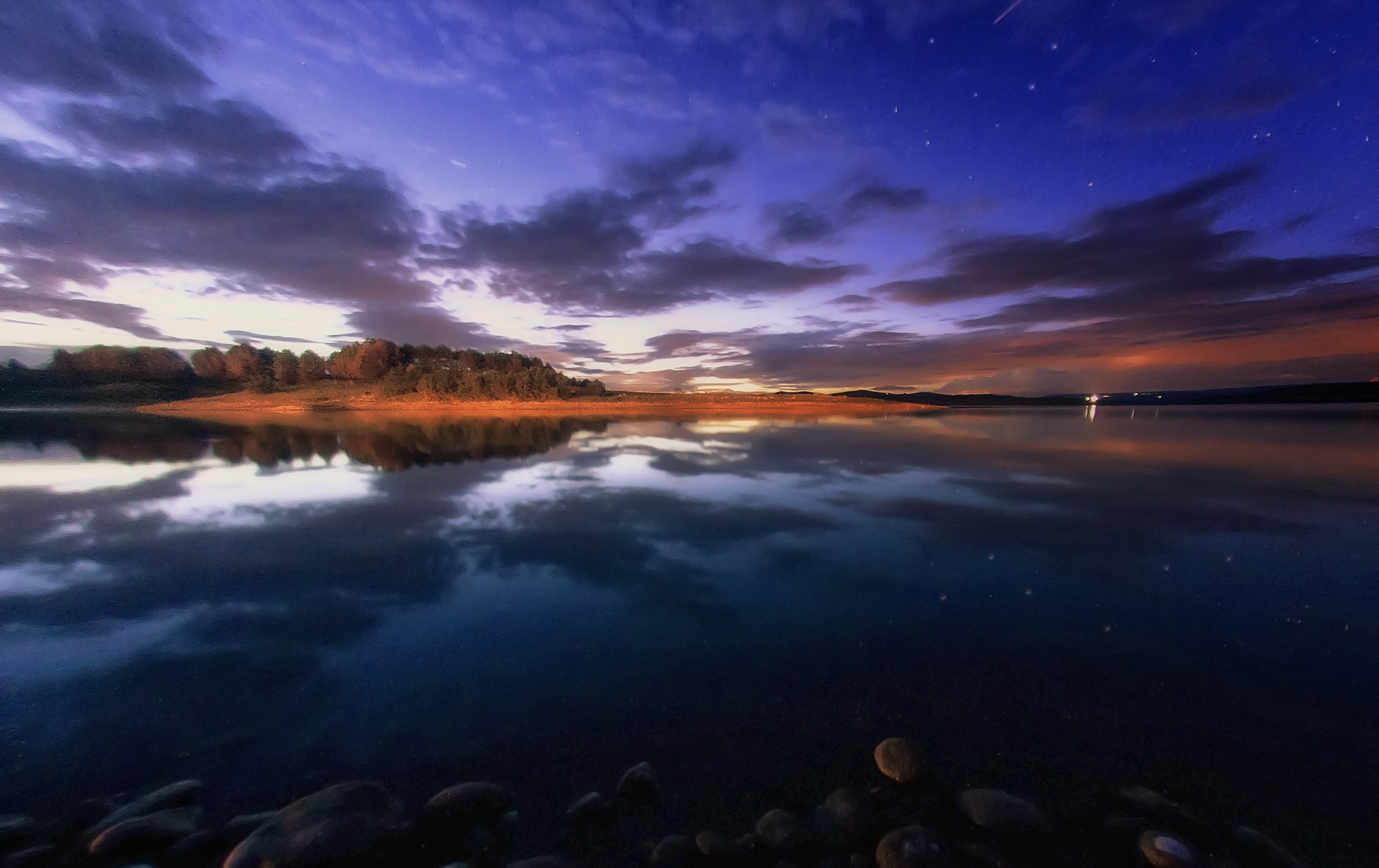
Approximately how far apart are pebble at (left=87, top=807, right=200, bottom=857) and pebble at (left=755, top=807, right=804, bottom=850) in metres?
4.69

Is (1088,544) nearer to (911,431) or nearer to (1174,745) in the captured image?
(1174,745)

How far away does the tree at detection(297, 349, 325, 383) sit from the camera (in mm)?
110125

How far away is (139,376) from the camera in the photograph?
374ft

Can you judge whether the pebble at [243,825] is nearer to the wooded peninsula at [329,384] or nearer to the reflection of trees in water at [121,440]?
the reflection of trees in water at [121,440]

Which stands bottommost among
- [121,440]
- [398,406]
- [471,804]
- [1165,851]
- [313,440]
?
[471,804]

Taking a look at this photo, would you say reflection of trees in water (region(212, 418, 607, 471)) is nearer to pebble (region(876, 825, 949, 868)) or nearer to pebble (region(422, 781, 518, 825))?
pebble (region(422, 781, 518, 825))

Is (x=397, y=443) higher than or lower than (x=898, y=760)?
higher

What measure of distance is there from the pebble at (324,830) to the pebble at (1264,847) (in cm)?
682

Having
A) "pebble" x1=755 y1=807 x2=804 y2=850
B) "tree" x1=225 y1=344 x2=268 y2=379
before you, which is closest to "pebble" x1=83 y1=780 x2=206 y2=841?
"pebble" x1=755 y1=807 x2=804 y2=850

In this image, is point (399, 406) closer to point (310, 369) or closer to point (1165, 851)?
point (310, 369)

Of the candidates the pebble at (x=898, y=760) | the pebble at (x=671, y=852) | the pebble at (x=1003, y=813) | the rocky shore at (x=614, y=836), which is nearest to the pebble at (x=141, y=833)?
the rocky shore at (x=614, y=836)

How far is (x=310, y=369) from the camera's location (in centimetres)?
11150

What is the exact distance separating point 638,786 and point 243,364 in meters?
157

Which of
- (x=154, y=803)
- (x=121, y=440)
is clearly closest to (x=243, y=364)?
(x=121, y=440)
